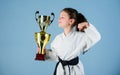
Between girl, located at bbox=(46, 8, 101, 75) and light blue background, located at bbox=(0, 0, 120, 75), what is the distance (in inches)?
17.5

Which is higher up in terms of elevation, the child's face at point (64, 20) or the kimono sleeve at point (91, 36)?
the child's face at point (64, 20)

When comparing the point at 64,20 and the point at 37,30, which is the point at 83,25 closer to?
the point at 64,20

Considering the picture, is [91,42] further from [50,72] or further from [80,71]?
[50,72]

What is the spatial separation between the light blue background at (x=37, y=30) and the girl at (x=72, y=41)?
0.44 meters

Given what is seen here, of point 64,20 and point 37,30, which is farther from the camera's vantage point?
point 37,30

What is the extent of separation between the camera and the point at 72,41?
1194mm

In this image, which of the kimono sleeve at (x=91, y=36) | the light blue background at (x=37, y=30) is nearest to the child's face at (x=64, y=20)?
the kimono sleeve at (x=91, y=36)

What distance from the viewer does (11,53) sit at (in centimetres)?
171

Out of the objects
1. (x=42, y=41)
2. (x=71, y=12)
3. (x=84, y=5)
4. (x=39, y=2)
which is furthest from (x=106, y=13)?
(x=42, y=41)

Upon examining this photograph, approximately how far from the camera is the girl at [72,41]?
1.19 meters

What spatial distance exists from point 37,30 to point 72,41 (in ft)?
1.78

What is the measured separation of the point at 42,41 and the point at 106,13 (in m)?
0.69

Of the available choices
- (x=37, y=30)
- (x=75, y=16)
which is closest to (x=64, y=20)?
(x=75, y=16)

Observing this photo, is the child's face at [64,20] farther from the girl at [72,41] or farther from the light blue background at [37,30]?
the light blue background at [37,30]
